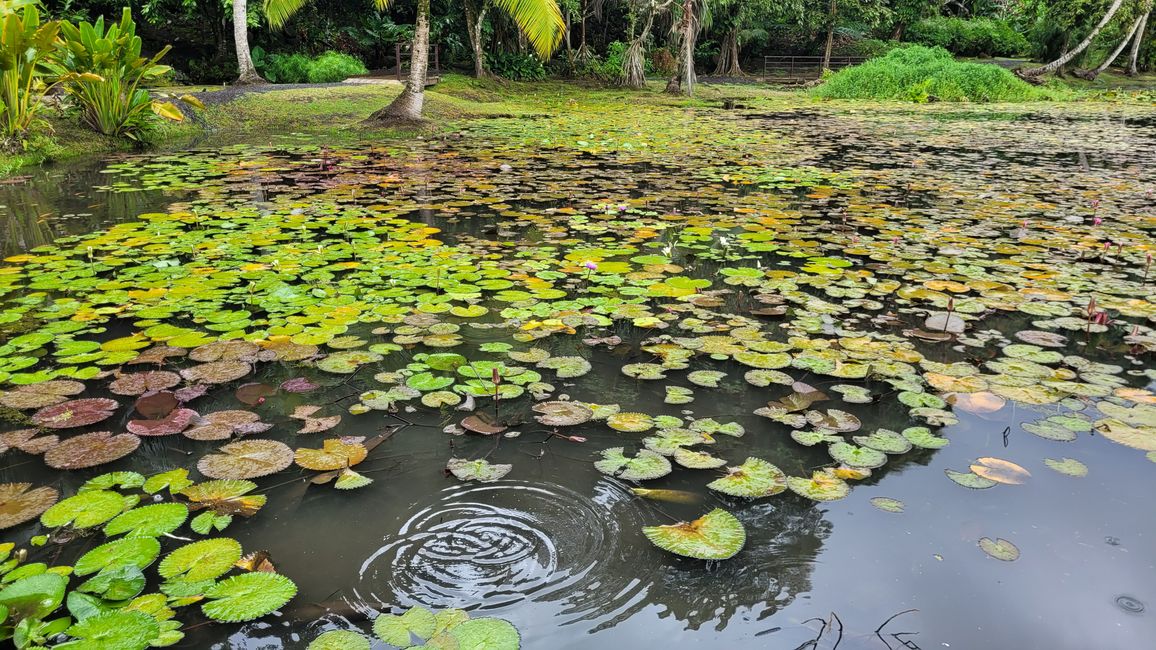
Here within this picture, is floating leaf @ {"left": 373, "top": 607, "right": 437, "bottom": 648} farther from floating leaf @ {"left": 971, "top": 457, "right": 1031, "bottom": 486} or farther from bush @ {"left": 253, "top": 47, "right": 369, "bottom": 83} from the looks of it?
bush @ {"left": 253, "top": 47, "right": 369, "bottom": 83}

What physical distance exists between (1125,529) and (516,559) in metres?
1.43

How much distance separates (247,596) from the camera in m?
1.38

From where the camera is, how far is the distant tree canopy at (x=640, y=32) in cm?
1495

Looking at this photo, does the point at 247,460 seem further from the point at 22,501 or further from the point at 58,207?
the point at 58,207

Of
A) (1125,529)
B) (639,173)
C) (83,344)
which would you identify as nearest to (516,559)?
(1125,529)

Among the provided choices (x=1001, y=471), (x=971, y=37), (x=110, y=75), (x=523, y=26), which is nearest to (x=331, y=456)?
(x=1001, y=471)

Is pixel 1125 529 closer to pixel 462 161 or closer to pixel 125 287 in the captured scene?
pixel 125 287

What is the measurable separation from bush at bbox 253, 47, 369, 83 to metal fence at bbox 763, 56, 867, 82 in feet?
47.3

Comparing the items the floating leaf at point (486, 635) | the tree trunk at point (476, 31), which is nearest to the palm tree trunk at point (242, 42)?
the tree trunk at point (476, 31)

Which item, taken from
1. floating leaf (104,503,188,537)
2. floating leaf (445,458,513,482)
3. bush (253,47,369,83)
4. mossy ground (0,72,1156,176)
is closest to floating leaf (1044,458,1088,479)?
floating leaf (445,458,513,482)

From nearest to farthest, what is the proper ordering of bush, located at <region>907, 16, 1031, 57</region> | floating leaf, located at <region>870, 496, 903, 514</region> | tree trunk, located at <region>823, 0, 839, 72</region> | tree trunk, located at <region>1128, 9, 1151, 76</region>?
floating leaf, located at <region>870, 496, 903, 514</region>
tree trunk, located at <region>1128, 9, 1151, 76</region>
tree trunk, located at <region>823, 0, 839, 72</region>
bush, located at <region>907, 16, 1031, 57</region>

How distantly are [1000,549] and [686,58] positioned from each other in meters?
15.2

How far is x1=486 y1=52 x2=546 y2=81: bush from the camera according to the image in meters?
17.4

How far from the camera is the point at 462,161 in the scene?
6.96 m
